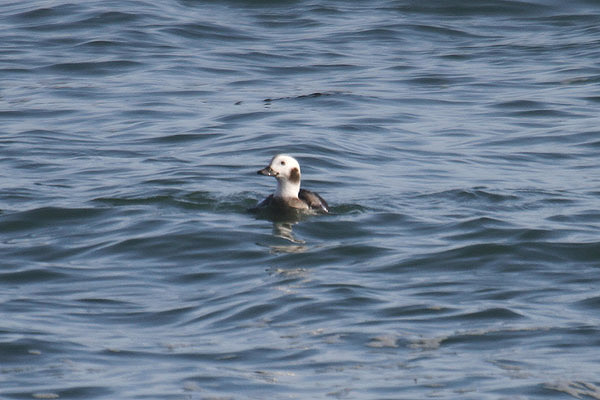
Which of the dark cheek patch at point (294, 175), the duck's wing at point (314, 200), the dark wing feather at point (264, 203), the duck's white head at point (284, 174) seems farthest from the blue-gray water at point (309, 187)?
the dark cheek patch at point (294, 175)

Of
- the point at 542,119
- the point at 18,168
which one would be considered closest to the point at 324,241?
the point at 18,168

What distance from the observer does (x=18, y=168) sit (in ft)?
59.1

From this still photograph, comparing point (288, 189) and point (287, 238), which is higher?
point (288, 189)

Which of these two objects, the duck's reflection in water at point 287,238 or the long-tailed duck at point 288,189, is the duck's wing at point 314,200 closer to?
the long-tailed duck at point 288,189

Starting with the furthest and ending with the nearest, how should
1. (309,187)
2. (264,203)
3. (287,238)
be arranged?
1. (309,187)
2. (264,203)
3. (287,238)

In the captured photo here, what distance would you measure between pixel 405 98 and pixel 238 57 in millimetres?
4497

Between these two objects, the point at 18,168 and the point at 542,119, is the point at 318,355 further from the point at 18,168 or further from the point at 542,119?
the point at 542,119

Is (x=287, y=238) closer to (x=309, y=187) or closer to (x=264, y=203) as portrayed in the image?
(x=264, y=203)

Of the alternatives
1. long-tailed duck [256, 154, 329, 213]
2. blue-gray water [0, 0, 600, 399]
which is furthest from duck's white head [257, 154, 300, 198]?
blue-gray water [0, 0, 600, 399]

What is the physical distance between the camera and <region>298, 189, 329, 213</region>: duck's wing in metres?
15.5

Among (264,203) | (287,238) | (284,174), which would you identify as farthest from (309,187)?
(287,238)

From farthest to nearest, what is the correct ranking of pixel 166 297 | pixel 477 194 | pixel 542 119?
pixel 542 119 → pixel 477 194 → pixel 166 297

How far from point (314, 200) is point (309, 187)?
2.15 metres

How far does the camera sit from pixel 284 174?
15.5 meters
